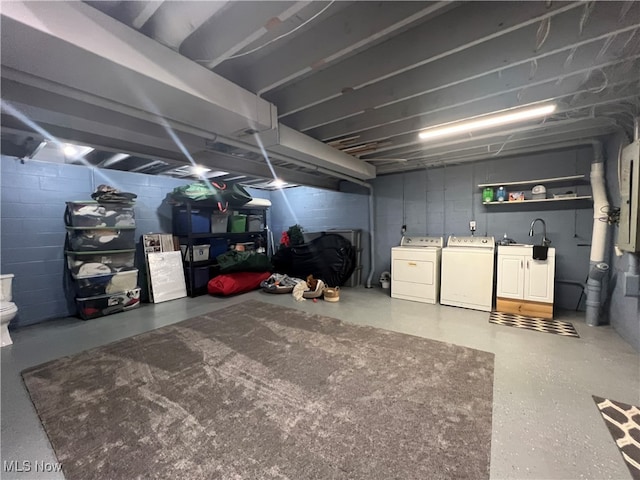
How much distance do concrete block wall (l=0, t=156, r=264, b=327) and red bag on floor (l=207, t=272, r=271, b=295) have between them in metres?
1.96

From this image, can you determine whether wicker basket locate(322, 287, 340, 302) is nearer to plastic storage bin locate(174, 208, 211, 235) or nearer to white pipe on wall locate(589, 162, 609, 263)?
plastic storage bin locate(174, 208, 211, 235)

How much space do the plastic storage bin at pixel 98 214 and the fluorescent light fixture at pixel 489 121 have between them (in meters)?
4.33

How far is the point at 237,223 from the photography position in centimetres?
548

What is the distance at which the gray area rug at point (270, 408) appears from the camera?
1306 millimetres

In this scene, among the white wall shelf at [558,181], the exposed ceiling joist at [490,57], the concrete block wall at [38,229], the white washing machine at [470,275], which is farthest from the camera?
the white washing machine at [470,275]

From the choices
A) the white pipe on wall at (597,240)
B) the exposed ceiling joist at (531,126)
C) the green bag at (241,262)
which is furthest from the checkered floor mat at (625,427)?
the green bag at (241,262)

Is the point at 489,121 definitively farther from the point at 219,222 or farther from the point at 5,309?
the point at 5,309

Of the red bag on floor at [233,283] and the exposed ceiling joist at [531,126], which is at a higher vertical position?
the exposed ceiling joist at [531,126]

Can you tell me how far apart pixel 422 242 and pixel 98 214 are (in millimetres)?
5144

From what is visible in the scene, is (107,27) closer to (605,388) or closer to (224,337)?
(224,337)

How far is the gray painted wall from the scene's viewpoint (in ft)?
8.18

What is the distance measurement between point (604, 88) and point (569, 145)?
1671 millimetres

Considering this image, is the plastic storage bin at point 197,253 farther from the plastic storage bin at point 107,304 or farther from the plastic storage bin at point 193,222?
the plastic storage bin at point 107,304

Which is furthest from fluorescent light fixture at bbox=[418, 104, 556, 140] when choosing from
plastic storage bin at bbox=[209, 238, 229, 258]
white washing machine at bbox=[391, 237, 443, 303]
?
plastic storage bin at bbox=[209, 238, 229, 258]
